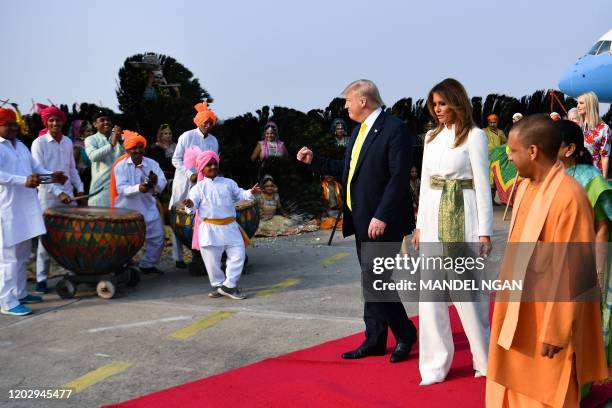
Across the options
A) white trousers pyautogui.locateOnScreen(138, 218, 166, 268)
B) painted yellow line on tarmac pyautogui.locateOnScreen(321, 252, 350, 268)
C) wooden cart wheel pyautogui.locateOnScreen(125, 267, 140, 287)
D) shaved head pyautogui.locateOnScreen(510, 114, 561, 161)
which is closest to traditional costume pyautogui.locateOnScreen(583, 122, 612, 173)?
painted yellow line on tarmac pyautogui.locateOnScreen(321, 252, 350, 268)

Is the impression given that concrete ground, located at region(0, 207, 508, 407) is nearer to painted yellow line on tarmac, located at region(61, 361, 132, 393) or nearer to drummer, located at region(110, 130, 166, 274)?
painted yellow line on tarmac, located at region(61, 361, 132, 393)

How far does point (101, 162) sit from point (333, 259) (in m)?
2.97

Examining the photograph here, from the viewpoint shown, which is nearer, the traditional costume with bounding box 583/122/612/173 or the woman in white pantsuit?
the woman in white pantsuit

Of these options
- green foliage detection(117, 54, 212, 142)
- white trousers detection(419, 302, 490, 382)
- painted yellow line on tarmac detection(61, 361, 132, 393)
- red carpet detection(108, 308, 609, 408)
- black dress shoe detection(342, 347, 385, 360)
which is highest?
green foliage detection(117, 54, 212, 142)

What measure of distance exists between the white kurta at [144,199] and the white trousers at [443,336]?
4.23 m

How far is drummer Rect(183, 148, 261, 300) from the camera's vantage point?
6.50 metres

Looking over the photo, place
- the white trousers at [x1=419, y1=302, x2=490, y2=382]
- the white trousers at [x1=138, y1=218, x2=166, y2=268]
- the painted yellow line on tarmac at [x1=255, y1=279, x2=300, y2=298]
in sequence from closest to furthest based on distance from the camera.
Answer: the white trousers at [x1=419, y1=302, x2=490, y2=382], the painted yellow line on tarmac at [x1=255, y1=279, x2=300, y2=298], the white trousers at [x1=138, y1=218, x2=166, y2=268]

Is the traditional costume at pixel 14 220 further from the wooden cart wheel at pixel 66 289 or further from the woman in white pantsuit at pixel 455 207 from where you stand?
the woman in white pantsuit at pixel 455 207

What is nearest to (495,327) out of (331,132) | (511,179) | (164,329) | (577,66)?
(164,329)

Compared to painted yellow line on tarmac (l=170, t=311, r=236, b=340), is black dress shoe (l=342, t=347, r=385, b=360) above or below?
above

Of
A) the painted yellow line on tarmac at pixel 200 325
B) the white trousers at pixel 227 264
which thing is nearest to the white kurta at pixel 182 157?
the white trousers at pixel 227 264

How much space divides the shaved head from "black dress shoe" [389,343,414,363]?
6.36 ft

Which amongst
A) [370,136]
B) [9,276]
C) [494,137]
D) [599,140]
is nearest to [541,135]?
[370,136]

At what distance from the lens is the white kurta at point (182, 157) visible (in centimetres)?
813
